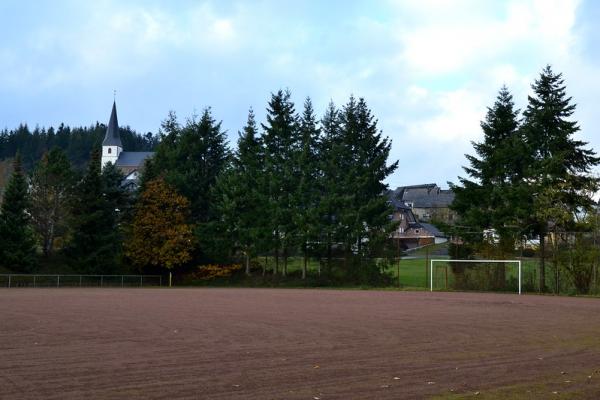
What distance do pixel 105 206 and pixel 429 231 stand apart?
2285 inches

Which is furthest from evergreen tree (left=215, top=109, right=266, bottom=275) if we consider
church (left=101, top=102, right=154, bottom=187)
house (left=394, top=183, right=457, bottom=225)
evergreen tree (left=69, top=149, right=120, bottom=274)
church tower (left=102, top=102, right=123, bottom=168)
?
church tower (left=102, top=102, right=123, bottom=168)

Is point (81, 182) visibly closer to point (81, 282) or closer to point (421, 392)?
point (81, 282)

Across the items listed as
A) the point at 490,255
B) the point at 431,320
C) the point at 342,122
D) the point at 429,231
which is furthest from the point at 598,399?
the point at 429,231

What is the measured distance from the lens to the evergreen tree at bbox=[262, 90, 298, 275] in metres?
52.0

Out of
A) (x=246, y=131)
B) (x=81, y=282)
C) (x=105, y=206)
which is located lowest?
(x=81, y=282)

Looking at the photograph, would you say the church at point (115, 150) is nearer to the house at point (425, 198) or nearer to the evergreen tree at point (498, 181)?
the house at point (425, 198)

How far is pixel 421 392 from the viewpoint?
8477 millimetres

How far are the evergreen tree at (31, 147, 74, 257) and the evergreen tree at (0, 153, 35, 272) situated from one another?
15.5 feet

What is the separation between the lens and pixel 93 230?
5316 cm

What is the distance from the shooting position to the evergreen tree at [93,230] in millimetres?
52031

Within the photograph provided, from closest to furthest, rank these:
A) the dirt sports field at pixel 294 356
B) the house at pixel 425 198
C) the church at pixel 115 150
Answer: the dirt sports field at pixel 294 356, the house at pixel 425 198, the church at pixel 115 150

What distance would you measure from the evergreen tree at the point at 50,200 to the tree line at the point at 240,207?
0.09 metres

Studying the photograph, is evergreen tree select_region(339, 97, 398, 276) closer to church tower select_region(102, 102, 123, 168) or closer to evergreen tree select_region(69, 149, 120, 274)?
evergreen tree select_region(69, 149, 120, 274)

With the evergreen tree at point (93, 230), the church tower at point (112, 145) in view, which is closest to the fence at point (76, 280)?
the evergreen tree at point (93, 230)
